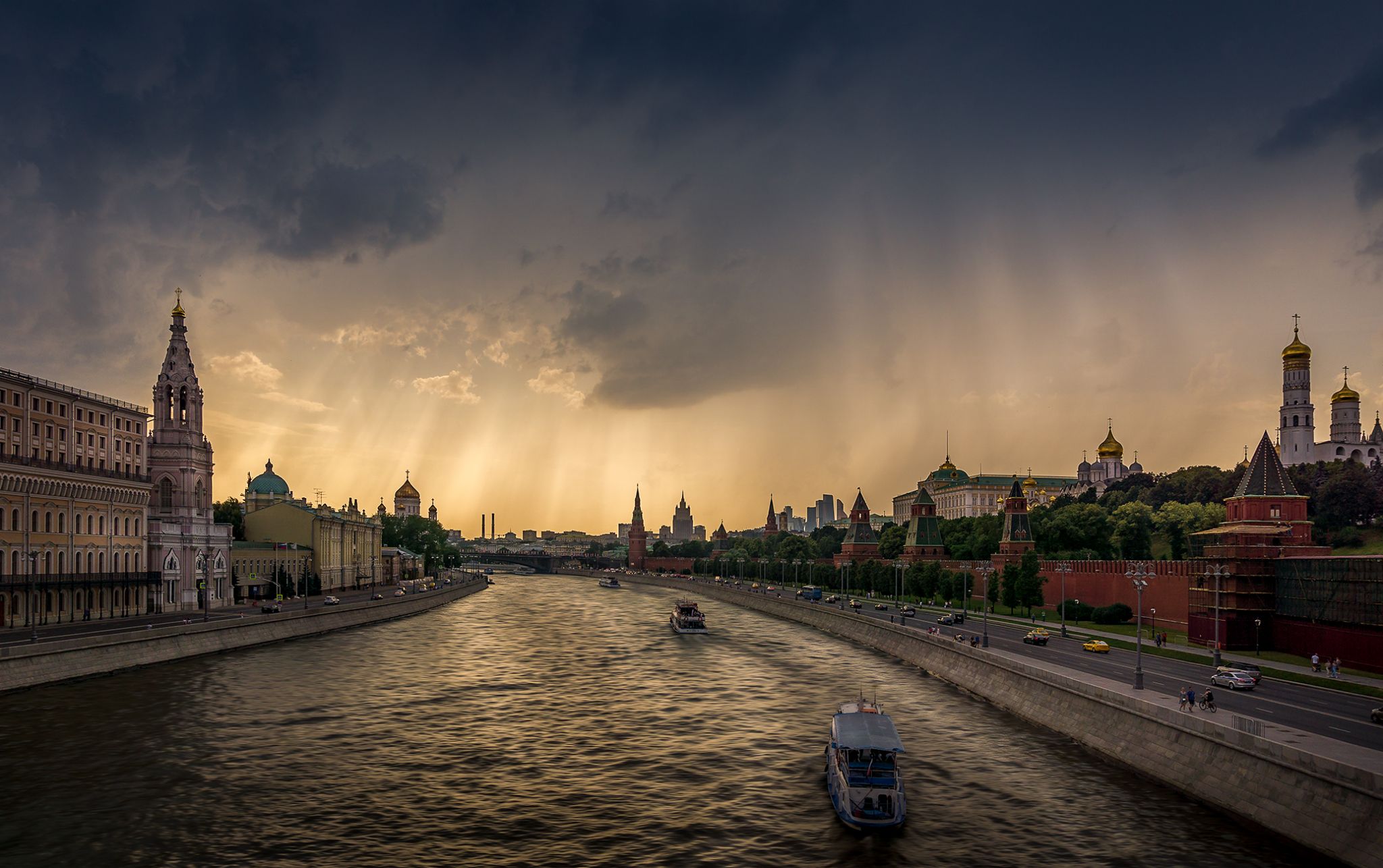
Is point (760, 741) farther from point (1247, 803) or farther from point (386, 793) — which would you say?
point (1247, 803)

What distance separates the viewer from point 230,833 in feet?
117

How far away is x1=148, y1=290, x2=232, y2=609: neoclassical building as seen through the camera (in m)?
106

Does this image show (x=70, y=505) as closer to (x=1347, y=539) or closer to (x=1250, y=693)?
(x=1250, y=693)

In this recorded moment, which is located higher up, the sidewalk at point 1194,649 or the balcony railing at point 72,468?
the balcony railing at point 72,468

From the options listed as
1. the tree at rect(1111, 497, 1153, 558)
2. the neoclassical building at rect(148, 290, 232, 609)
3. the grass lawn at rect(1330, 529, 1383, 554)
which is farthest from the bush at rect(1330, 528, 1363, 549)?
the neoclassical building at rect(148, 290, 232, 609)

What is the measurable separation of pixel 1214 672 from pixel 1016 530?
86571 millimetres

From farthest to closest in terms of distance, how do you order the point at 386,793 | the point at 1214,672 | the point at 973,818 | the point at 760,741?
the point at 1214,672 → the point at 760,741 → the point at 386,793 → the point at 973,818

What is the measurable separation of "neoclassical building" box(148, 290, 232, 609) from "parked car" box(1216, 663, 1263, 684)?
98.1 meters

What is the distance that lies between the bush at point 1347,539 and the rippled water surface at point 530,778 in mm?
100197

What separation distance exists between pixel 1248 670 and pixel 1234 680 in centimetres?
570

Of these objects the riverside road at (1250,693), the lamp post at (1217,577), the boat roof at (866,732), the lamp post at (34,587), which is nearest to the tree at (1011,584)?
the riverside road at (1250,693)

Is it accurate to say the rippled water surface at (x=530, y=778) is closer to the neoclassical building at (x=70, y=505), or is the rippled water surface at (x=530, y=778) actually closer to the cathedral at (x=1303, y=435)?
the neoclassical building at (x=70, y=505)

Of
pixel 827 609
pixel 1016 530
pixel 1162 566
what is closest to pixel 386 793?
pixel 1162 566

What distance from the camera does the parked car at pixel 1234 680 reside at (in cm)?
5478
